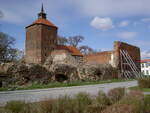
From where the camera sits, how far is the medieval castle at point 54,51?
119 feet

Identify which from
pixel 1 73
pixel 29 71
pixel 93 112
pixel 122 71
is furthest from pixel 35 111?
pixel 122 71

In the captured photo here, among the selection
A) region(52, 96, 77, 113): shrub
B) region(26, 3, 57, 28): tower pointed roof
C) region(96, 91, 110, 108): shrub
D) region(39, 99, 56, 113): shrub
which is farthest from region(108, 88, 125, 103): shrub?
region(26, 3, 57, 28): tower pointed roof

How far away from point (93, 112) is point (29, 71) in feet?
60.7

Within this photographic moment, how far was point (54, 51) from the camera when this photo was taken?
41.4 meters

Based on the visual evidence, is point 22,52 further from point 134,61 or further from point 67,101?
point 67,101

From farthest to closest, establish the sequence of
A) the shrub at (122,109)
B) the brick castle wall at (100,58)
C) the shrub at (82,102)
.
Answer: the brick castle wall at (100,58), the shrub at (82,102), the shrub at (122,109)

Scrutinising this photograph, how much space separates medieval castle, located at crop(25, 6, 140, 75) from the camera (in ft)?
119

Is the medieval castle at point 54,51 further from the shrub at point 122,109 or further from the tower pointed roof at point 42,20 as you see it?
the shrub at point 122,109

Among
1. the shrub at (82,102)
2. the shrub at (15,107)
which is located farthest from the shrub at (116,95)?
the shrub at (15,107)

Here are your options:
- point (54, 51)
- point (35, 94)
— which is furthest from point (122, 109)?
point (54, 51)

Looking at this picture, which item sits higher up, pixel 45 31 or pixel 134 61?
pixel 45 31

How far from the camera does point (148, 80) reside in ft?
52.7

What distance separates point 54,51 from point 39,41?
4121 mm

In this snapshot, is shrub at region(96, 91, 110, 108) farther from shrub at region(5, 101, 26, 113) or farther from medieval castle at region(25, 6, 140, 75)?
medieval castle at region(25, 6, 140, 75)
